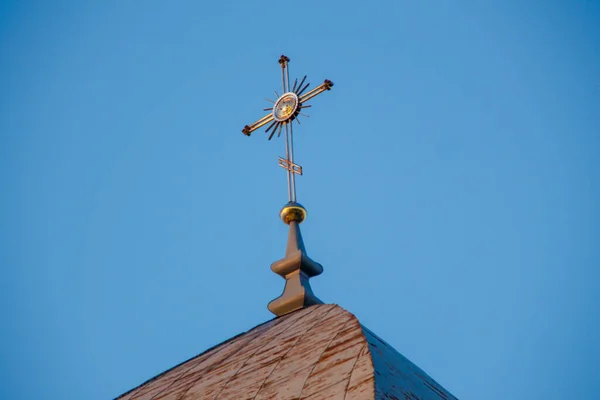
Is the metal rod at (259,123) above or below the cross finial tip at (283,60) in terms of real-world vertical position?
below

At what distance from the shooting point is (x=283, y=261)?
2234 cm

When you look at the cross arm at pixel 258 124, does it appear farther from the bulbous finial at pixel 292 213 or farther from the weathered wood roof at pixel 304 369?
the weathered wood roof at pixel 304 369

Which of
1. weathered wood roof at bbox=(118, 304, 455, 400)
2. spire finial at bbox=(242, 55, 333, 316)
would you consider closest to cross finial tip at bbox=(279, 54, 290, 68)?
spire finial at bbox=(242, 55, 333, 316)

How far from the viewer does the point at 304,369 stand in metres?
14.7

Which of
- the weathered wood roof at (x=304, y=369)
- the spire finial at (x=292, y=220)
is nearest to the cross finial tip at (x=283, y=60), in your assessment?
the spire finial at (x=292, y=220)

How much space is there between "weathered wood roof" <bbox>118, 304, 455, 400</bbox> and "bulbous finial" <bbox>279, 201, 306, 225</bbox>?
4.58 m

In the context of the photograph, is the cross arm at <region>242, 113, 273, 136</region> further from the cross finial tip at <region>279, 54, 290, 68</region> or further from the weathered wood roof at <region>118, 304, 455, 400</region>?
the weathered wood roof at <region>118, 304, 455, 400</region>

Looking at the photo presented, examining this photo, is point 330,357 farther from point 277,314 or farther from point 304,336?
point 277,314

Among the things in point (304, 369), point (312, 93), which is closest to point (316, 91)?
point (312, 93)

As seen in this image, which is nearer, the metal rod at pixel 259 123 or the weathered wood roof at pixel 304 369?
the weathered wood roof at pixel 304 369

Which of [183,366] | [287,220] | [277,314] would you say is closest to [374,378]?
[183,366]

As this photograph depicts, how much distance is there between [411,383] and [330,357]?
104 centimetres

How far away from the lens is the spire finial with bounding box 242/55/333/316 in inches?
840

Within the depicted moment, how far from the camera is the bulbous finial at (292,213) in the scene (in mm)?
23266
